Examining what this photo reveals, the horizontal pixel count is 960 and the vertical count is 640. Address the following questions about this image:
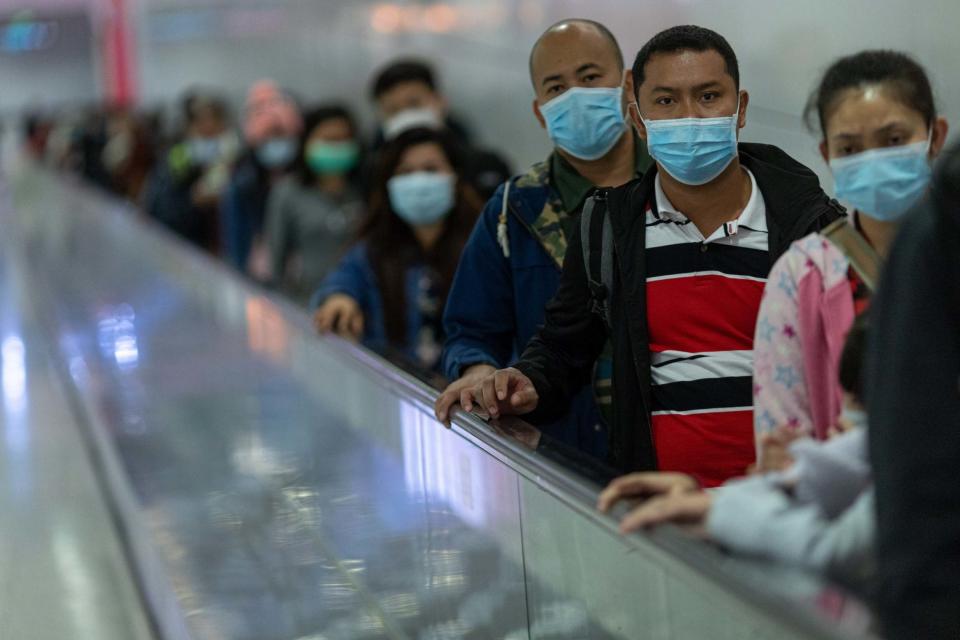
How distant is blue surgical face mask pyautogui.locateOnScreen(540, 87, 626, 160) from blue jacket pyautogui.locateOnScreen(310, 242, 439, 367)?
196 centimetres

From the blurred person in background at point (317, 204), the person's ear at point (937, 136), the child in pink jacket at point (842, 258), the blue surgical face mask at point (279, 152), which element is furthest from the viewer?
the blue surgical face mask at point (279, 152)

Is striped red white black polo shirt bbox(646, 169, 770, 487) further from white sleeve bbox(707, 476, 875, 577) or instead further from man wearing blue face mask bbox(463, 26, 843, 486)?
white sleeve bbox(707, 476, 875, 577)

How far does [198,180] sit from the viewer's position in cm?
1188

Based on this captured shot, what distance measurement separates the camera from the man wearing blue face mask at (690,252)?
8.87 feet

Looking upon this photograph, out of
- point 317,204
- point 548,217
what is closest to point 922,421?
point 548,217

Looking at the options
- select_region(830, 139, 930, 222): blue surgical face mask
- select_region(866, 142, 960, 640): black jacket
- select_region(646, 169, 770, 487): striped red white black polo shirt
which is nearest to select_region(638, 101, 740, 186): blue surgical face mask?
select_region(646, 169, 770, 487): striped red white black polo shirt

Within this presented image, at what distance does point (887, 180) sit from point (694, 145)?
0.43 metres

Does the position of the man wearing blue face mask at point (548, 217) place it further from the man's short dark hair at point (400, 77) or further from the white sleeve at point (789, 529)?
the man's short dark hair at point (400, 77)

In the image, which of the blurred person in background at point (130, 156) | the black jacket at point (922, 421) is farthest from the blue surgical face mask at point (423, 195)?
the blurred person in background at point (130, 156)

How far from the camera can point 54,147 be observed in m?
28.3

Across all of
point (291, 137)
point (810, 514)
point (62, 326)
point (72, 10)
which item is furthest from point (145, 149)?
point (72, 10)

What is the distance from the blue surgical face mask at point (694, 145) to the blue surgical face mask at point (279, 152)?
24.1ft

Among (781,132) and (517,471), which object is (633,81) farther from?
(517,471)

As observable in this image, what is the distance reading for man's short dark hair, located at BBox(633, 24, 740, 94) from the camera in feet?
9.04
